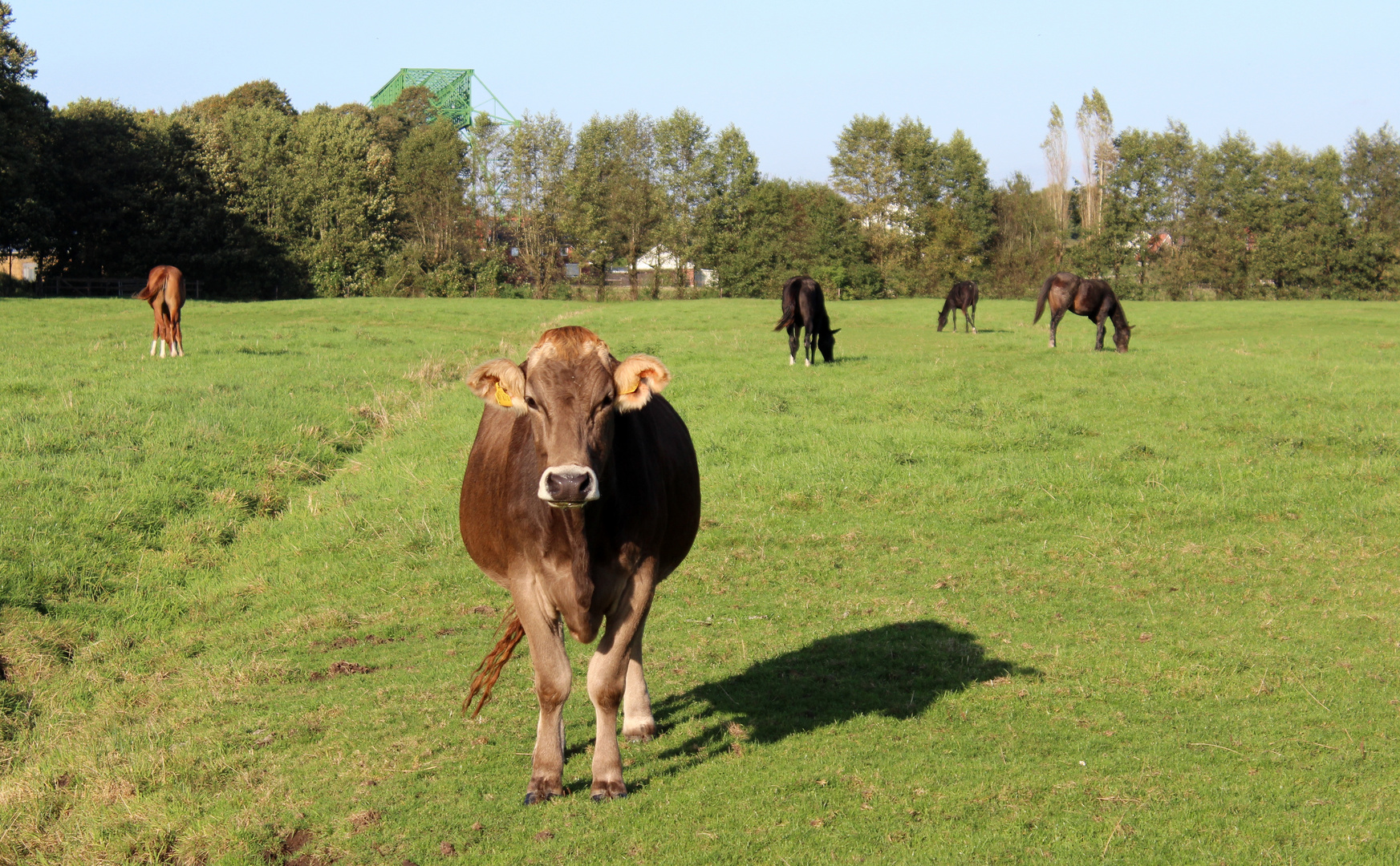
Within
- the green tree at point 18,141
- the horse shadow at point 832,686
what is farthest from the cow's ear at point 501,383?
the green tree at point 18,141

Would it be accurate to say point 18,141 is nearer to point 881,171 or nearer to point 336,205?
point 336,205

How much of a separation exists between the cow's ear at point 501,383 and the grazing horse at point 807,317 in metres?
18.1

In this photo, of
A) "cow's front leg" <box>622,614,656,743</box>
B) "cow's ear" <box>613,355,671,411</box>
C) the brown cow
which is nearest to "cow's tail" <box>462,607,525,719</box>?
the brown cow

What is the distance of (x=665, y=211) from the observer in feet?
248

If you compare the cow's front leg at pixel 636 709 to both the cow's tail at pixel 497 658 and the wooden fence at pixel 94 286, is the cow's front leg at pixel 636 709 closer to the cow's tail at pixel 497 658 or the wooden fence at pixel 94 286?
the cow's tail at pixel 497 658

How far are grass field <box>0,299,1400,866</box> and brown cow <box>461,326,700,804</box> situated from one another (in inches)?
26.5

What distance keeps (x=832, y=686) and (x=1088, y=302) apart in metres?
23.1

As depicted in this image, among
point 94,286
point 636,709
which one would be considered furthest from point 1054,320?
point 94,286

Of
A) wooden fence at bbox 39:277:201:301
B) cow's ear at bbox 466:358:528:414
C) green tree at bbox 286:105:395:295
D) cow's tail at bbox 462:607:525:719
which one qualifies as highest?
green tree at bbox 286:105:395:295

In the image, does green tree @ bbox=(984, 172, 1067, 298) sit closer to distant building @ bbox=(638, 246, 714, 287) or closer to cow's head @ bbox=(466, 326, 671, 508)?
distant building @ bbox=(638, 246, 714, 287)

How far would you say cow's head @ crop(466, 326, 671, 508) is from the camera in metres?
5.03

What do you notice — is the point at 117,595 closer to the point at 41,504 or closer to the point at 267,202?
the point at 41,504

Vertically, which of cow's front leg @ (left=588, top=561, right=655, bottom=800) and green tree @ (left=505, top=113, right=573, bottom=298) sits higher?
green tree @ (left=505, top=113, right=573, bottom=298)

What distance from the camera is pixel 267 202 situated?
64.2m
